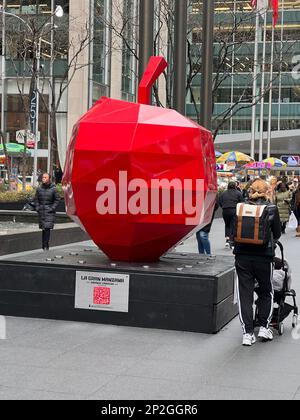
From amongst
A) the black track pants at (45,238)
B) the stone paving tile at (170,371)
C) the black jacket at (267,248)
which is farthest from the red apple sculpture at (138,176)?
the black track pants at (45,238)

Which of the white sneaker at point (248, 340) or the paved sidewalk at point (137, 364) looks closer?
the paved sidewalk at point (137, 364)

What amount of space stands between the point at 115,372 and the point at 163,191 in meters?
2.48

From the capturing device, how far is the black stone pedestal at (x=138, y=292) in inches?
295

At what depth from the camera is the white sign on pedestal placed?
25.2 ft

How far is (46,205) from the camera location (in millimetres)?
14320

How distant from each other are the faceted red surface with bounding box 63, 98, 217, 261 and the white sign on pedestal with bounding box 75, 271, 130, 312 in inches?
22.3

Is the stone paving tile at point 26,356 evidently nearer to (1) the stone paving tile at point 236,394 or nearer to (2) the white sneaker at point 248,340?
(1) the stone paving tile at point 236,394

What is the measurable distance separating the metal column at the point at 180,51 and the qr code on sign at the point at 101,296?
695 centimetres

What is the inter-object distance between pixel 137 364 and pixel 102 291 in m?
1.73

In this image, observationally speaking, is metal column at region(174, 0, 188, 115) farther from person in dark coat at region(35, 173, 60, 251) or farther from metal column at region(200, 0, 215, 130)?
person in dark coat at region(35, 173, 60, 251)

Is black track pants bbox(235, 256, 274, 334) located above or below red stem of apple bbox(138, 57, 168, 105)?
below

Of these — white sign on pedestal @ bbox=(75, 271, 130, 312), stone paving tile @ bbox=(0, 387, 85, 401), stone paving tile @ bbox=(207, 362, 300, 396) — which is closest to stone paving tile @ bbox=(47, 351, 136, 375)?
stone paving tile @ bbox=(0, 387, 85, 401)

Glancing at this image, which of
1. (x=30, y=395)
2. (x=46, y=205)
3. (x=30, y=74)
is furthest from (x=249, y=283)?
(x=30, y=74)

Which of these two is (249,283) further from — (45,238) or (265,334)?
(45,238)
